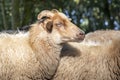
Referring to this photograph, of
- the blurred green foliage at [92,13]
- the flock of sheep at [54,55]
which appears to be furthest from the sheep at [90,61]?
the blurred green foliage at [92,13]

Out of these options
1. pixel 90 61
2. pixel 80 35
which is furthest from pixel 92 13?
pixel 80 35

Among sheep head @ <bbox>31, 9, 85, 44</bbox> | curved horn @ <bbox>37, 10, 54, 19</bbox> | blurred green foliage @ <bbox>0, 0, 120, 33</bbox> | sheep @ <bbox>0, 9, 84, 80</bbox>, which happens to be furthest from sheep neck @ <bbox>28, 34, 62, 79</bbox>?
blurred green foliage @ <bbox>0, 0, 120, 33</bbox>

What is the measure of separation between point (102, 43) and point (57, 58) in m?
1.22

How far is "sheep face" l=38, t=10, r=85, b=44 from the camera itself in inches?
306

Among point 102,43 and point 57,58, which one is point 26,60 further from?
point 102,43

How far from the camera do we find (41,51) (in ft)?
26.0

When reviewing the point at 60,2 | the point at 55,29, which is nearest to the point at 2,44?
the point at 55,29

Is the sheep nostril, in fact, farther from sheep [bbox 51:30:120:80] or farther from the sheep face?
sheep [bbox 51:30:120:80]

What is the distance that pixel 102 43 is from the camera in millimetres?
8625

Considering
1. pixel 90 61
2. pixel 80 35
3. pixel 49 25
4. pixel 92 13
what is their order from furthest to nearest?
pixel 92 13
pixel 90 61
pixel 49 25
pixel 80 35

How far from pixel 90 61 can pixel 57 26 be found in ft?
3.28

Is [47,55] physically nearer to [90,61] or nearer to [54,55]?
[54,55]

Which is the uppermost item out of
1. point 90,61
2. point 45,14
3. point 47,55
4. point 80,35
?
point 45,14

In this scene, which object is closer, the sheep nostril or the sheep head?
the sheep nostril
